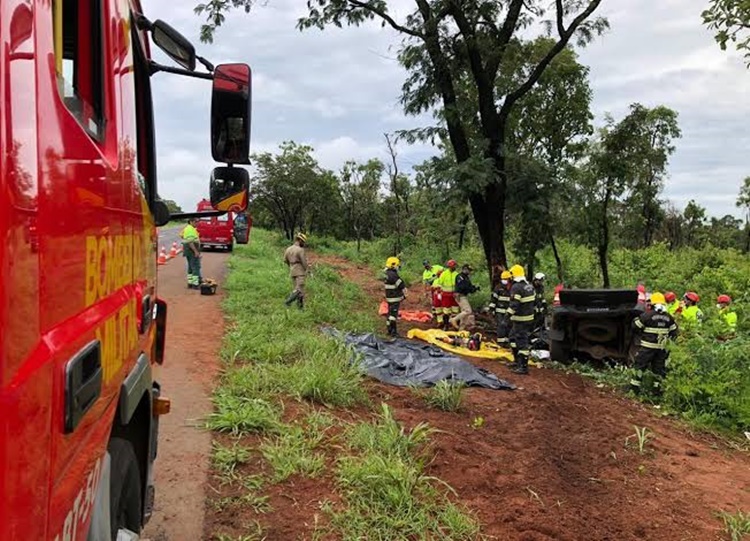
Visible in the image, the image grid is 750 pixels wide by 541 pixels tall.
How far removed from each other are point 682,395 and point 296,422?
224 inches

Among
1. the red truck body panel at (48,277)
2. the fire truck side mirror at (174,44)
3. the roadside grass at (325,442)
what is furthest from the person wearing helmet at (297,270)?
the red truck body panel at (48,277)

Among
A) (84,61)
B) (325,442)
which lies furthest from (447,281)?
(84,61)

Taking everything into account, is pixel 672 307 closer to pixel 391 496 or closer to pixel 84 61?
pixel 391 496

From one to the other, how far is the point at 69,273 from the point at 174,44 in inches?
72.8

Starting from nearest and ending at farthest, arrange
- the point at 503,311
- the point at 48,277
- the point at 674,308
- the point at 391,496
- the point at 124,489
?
the point at 48,277 → the point at 124,489 → the point at 391,496 → the point at 674,308 → the point at 503,311

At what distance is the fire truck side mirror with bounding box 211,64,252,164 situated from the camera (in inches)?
105

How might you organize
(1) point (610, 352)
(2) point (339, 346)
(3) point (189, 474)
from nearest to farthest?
(3) point (189, 474) → (2) point (339, 346) → (1) point (610, 352)

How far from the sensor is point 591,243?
59.1ft

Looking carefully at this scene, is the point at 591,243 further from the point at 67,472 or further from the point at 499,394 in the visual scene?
the point at 67,472

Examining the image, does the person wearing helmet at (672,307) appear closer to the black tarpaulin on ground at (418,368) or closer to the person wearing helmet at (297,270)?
the black tarpaulin on ground at (418,368)

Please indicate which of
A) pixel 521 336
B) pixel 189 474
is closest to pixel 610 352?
pixel 521 336

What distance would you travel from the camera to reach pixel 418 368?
9.15 meters

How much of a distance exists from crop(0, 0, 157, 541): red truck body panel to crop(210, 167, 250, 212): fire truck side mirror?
1.18 meters

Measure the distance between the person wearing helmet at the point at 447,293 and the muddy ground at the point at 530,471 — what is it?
16.5ft
